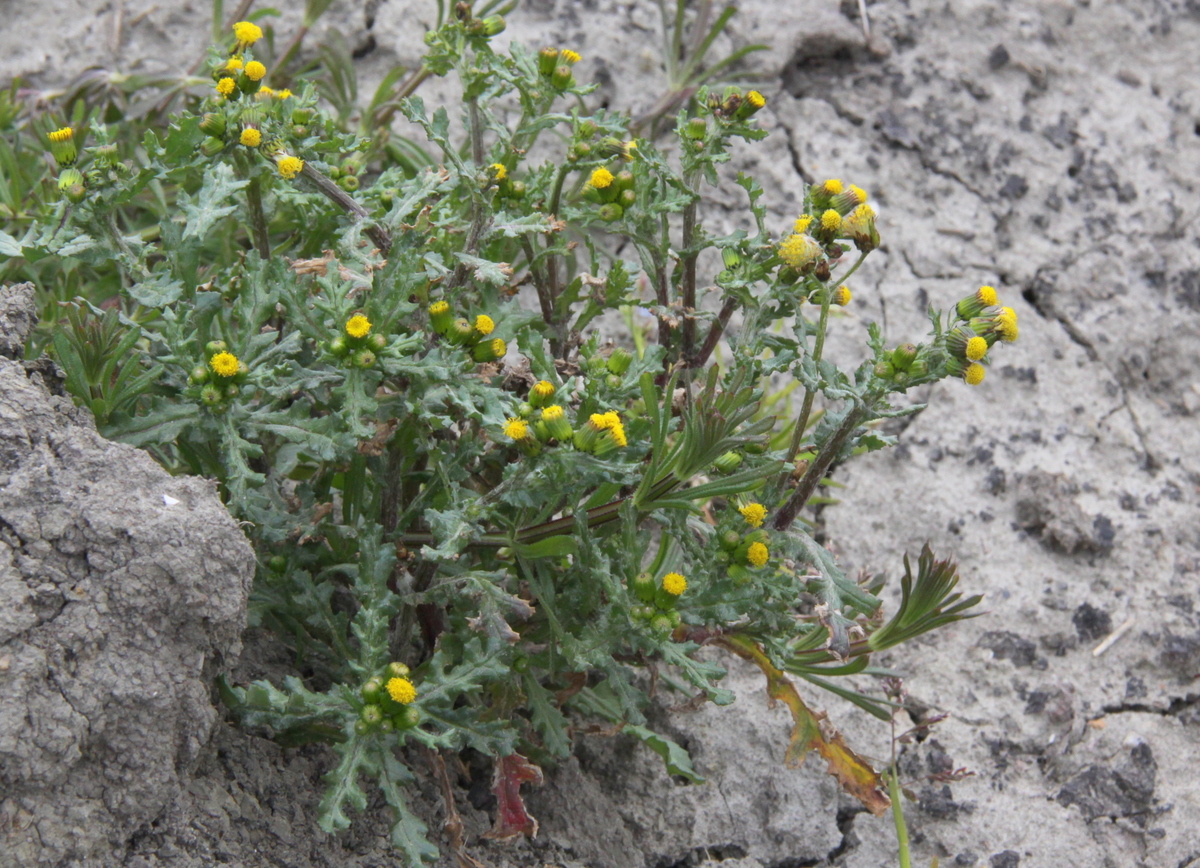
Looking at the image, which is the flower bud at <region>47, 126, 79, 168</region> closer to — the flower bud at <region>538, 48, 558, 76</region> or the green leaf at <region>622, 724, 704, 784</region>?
the flower bud at <region>538, 48, 558, 76</region>

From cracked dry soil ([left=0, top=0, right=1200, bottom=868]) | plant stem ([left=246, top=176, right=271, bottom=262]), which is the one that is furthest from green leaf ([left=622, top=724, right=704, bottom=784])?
plant stem ([left=246, top=176, right=271, bottom=262])

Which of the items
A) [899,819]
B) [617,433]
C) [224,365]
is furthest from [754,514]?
[224,365]

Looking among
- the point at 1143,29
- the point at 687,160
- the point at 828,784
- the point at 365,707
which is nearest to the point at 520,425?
the point at 365,707

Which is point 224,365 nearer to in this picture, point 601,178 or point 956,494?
point 601,178

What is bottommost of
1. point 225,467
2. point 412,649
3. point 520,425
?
point 412,649

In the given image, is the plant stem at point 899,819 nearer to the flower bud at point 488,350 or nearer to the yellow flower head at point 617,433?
the yellow flower head at point 617,433

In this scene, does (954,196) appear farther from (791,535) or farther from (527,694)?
(527,694)

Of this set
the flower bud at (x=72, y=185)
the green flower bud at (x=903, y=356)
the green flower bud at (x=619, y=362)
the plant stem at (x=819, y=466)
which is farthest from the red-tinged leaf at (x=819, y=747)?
the flower bud at (x=72, y=185)
